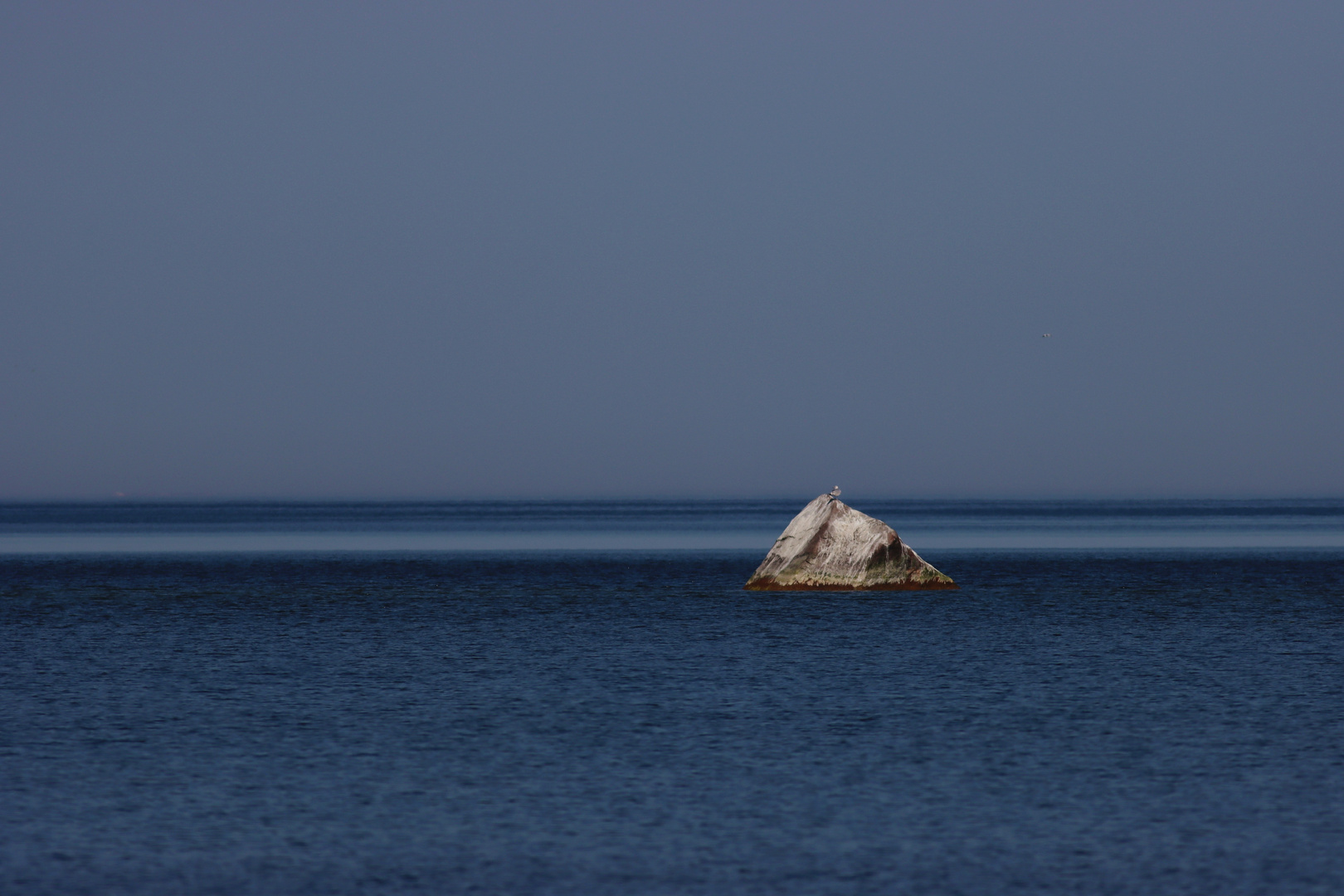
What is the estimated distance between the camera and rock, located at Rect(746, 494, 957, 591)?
5084 centimetres

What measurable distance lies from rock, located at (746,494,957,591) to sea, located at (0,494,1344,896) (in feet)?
4.04

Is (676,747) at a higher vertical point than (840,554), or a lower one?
lower

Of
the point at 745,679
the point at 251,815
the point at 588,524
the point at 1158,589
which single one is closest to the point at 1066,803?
the point at 251,815

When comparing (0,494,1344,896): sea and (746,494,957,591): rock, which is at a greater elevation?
(746,494,957,591): rock

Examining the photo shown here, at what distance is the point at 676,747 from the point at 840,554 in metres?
29.6

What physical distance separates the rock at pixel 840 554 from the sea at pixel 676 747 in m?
1.23

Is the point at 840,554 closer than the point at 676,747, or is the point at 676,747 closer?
the point at 676,747

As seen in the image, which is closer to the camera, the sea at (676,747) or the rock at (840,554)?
the sea at (676,747)

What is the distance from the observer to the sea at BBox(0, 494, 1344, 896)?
49.9 feet

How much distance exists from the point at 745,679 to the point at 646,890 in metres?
16.1

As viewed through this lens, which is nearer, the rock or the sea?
the sea

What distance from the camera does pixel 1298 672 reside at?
31203 mm

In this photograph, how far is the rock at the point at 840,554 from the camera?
5084 centimetres

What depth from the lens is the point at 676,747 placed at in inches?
867
